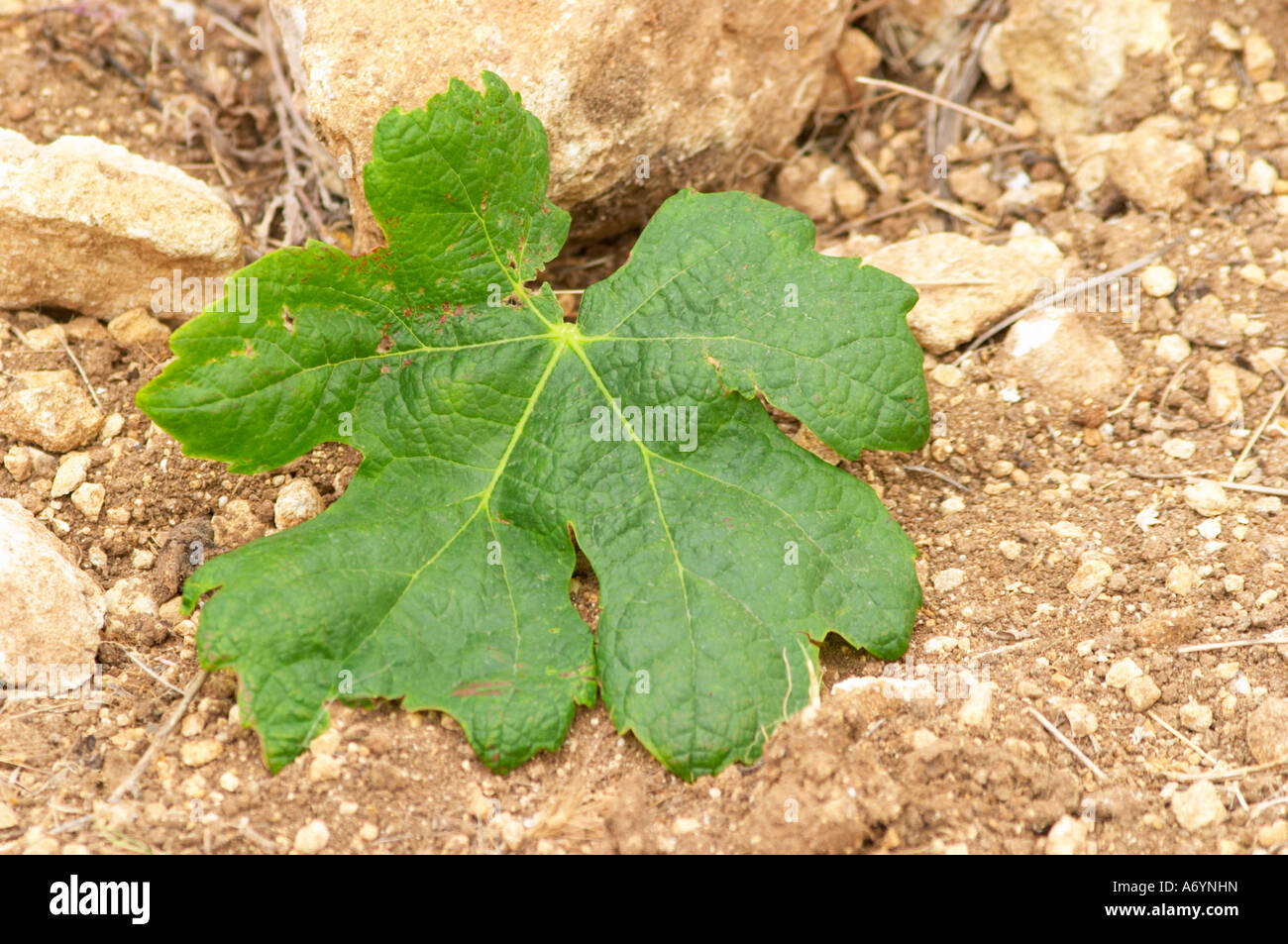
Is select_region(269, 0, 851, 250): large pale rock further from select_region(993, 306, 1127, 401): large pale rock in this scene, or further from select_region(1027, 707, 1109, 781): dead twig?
select_region(1027, 707, 1109, 781): dead twig

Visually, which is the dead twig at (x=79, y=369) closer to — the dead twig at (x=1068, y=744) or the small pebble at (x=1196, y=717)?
the dead twig at (x=1068, y=744)

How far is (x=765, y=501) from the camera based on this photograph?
303cm

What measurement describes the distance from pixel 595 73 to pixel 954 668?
6.76ft

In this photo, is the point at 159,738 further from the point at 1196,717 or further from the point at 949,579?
the point at 1196,717

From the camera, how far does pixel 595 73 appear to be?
135 inches

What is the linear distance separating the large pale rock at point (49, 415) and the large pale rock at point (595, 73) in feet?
3.19

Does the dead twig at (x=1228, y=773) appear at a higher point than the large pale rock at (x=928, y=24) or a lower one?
lower

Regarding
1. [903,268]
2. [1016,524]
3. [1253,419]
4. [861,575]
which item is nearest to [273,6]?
[903,268]

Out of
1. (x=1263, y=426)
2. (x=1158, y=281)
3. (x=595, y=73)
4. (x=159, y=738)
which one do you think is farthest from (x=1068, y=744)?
(x=595, y=73)

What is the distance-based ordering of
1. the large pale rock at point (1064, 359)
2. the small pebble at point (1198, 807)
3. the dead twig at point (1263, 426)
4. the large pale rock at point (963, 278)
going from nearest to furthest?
the small pebble at point (1198, 807) → the dead twig at point (1263, 426) → the large pale rock at point (1064, 359) → the large pale rock at point (963, 278)

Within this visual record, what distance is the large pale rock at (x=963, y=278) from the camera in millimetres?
3570

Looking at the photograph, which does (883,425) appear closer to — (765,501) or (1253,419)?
(765,501)

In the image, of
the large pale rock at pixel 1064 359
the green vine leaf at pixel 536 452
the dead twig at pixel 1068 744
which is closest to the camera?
the dead twig at pixel 1068 744

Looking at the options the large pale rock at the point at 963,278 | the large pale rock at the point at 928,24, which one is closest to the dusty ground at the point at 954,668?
the large pale rock at the point at 963,278
